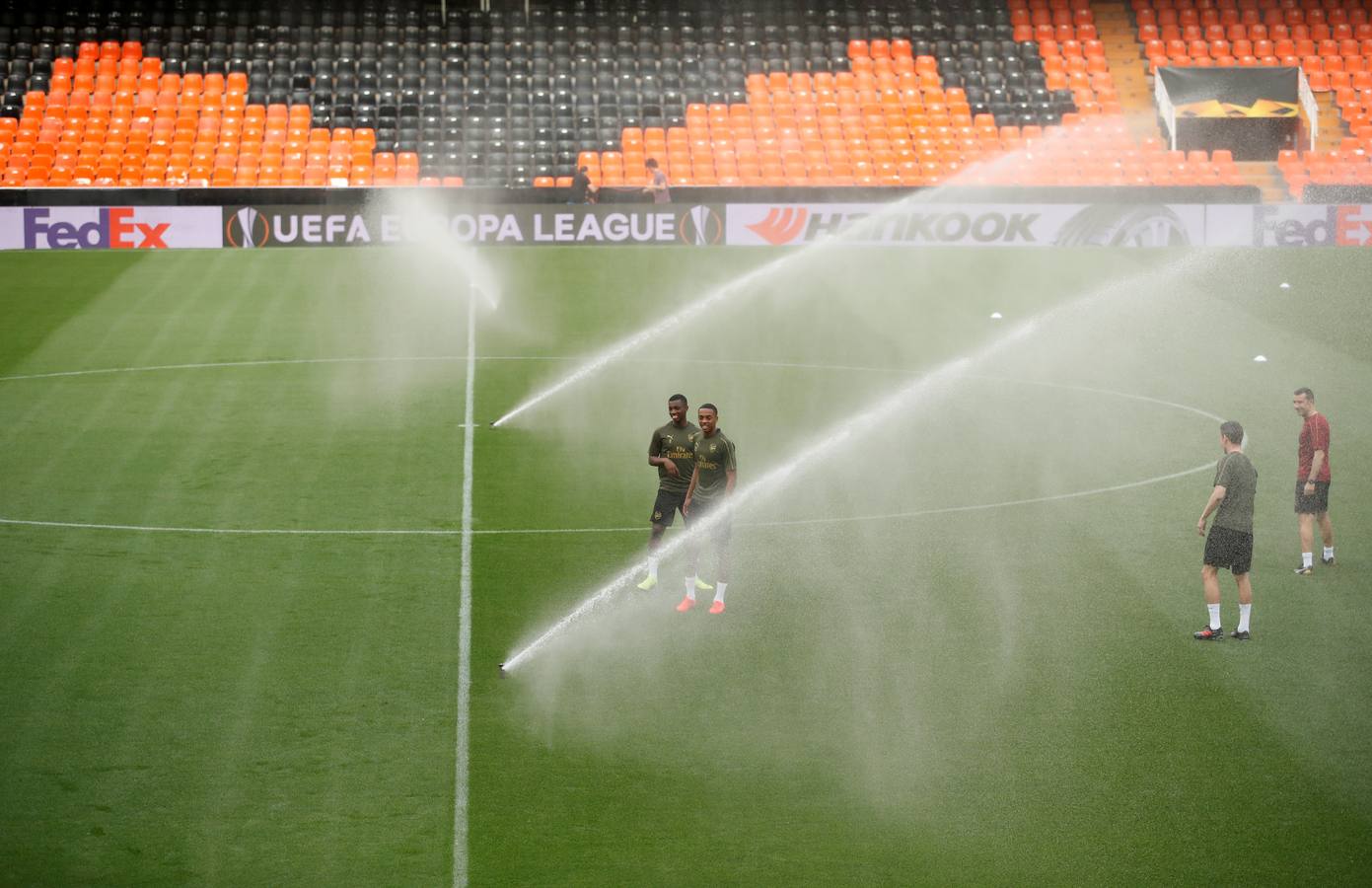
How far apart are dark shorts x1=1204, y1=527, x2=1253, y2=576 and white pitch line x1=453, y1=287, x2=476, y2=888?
664 centimetres

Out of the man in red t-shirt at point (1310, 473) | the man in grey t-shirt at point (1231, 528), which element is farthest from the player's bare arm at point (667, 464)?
A: the man in red t-shirt at point (1310, 473)

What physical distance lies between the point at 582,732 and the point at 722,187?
27580 mm

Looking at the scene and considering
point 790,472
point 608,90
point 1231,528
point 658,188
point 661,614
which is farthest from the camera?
point 608,90

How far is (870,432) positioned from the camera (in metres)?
24.2

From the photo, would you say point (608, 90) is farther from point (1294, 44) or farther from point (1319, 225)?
point (1294, 44)

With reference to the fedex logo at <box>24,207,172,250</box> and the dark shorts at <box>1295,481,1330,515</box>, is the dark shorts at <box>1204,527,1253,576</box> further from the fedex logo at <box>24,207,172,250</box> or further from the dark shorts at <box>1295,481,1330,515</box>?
the fedex logo at <box>24,207,172,250</box>

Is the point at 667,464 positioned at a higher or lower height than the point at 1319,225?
lower

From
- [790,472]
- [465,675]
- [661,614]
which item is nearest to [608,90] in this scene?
[790,472]

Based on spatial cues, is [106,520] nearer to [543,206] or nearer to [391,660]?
[391,660]

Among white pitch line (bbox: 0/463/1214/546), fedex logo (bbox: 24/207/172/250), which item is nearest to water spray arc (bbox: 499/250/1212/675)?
white pitch line (bbox: 0/463/1214/546)

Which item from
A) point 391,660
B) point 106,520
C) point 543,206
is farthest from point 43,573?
point 543,206

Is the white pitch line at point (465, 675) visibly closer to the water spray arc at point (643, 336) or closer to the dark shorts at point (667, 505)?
the water spray arc at point (643, 336)

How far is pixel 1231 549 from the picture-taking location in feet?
49.0

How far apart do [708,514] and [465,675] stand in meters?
2.89
